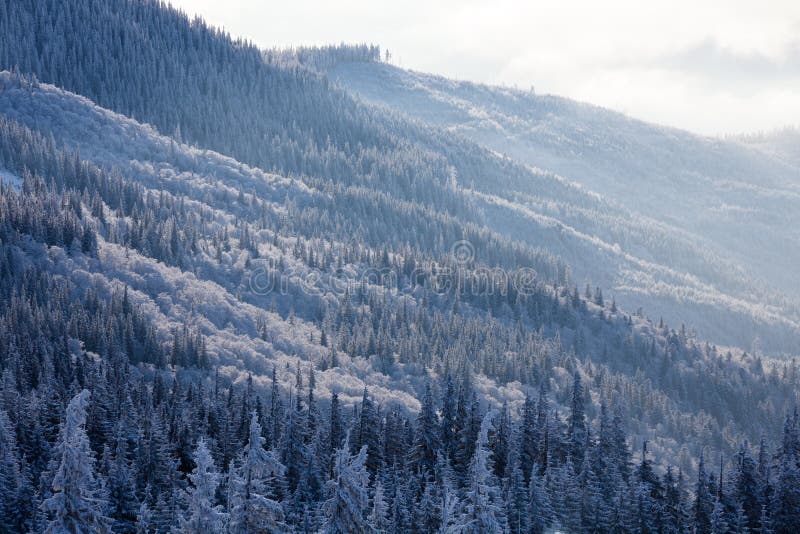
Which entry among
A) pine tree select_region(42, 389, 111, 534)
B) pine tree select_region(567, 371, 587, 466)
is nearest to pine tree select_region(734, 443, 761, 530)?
pine tree select_region(567, 371, 587, 466)

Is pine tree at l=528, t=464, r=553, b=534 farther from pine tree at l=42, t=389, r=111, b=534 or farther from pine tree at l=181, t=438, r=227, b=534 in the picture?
pine tree at l=42, t=389, r=111, b=534

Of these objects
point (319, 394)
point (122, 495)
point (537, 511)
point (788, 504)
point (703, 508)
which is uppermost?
point (788, 504)

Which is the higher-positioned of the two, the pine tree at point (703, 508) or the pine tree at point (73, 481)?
the pine tree at point (73, 481)

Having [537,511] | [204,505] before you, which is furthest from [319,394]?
[204,505]

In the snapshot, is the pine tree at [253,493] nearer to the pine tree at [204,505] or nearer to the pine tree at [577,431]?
the pine tree at [204,505]

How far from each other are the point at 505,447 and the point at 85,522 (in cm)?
4998

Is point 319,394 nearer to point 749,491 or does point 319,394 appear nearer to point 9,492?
point 749,491

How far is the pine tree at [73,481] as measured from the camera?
34.9 meters

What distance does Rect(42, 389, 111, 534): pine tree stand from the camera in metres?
34.9

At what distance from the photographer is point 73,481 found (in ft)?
117

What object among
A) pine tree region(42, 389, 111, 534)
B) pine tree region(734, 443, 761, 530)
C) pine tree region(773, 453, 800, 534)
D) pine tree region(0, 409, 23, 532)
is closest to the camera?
pine tree region(42, 389, 111, 534)

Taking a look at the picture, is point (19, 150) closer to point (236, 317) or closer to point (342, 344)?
point (236, 317)

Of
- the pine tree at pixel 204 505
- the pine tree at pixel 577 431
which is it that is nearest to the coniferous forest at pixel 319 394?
the pine tree at pixel 204 505

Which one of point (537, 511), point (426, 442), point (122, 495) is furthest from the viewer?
point (426, 442)
